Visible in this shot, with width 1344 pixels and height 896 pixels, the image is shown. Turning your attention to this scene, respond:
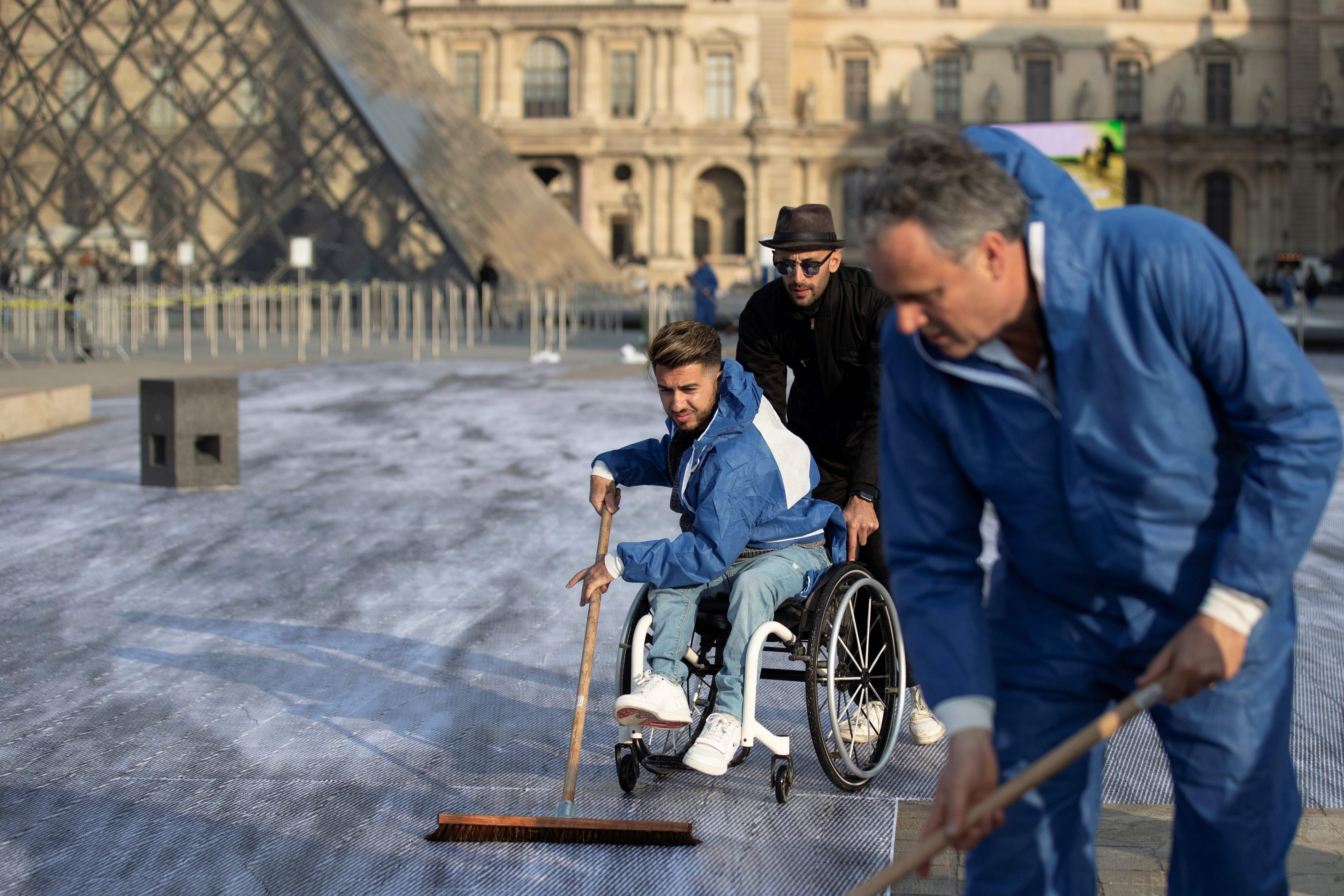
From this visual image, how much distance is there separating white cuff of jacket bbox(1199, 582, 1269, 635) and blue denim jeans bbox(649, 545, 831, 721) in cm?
152

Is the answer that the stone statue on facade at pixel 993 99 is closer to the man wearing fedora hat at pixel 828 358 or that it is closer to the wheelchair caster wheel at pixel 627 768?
the man wearing fedora hat at pixel 828 358

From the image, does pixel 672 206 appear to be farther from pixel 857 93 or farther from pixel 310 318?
pixel 310 318

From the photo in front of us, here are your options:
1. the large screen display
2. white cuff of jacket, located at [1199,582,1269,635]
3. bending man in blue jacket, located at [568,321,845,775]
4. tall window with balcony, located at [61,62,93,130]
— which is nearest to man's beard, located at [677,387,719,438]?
bending man in blue jacket, located at [568,321,845,775]

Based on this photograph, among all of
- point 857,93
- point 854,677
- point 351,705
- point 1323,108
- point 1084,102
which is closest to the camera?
point 854,677

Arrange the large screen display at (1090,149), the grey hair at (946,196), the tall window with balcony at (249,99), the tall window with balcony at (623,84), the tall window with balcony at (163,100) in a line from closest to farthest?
the grey hair at (946,196)
the tall window with balcony at (249,99)
the tall window with balcony at (163,100)
the large screen display at (1090,149)
the tall window with balcony at (623,84)

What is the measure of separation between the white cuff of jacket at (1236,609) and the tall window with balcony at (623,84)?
46.4 metres

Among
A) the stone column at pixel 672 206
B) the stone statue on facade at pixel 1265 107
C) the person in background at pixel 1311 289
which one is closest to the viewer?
the person in background at pixel 1311 289

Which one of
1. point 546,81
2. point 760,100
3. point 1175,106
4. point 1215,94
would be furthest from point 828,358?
point 1215,94

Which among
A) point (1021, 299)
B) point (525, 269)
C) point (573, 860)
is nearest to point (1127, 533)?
point (1021, 299)

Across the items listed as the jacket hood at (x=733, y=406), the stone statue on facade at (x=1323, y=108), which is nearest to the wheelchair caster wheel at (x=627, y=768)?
the jacket hood at (x=733, y=406)

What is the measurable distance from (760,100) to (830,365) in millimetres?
44300

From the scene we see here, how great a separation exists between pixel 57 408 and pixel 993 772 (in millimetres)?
9279

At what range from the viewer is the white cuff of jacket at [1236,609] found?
1.67m

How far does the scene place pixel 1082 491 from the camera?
5.73ft
